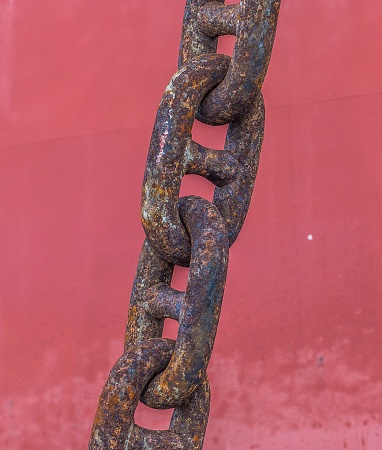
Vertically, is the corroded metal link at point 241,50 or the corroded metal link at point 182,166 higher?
the corroded metal link at point 241,50

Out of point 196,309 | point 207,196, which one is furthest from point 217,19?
point 207,196

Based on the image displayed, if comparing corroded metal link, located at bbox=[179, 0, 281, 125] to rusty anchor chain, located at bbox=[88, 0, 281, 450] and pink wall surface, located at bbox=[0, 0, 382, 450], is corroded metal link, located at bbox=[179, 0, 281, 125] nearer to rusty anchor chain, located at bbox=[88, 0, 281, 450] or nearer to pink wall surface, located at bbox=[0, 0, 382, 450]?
rusty anchor chain, located at bbox=[88, 0, 281, 450]

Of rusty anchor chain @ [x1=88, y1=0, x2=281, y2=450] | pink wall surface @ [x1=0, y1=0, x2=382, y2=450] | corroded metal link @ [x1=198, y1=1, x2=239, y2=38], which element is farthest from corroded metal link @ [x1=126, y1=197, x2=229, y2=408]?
pink wall surface @ [x1=0, y1=0, x2=382, y2=450]

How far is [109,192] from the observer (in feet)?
7.36

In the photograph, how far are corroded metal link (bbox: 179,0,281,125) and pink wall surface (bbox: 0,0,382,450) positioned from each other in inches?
55.9

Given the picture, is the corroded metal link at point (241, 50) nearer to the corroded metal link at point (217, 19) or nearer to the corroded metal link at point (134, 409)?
the corroded metal link at point (217, 19)

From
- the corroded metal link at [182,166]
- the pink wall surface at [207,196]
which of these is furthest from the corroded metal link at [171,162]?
the pink wall surface at [207,196]

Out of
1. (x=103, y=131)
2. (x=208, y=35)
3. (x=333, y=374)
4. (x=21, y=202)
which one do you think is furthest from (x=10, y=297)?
(x=208, y=35)

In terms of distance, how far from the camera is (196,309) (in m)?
0.40

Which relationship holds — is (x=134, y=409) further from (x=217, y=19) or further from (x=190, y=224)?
(x=217, y=19)

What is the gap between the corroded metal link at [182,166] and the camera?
1.39 feet

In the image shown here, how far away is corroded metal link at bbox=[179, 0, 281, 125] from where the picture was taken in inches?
17.1

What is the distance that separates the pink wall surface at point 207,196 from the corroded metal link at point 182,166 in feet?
4.63

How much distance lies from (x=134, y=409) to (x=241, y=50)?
22cm
